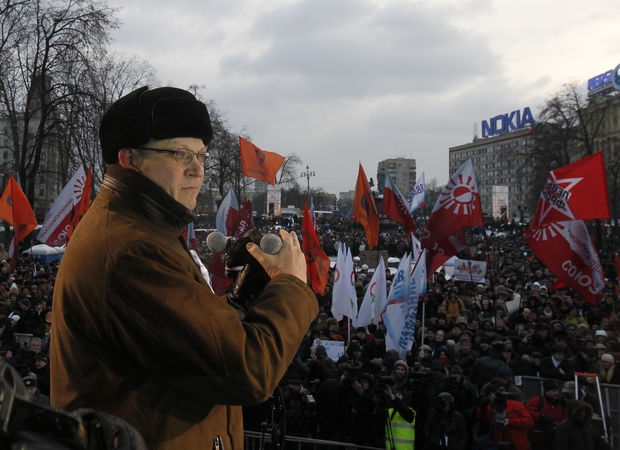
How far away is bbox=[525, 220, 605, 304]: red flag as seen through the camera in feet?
32.7

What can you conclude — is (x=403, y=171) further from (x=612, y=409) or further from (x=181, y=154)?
(x=181, y=154)

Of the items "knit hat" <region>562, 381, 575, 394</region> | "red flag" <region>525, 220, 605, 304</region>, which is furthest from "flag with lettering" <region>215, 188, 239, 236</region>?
"knit hat" <region>562, 381, 575, 394</region>

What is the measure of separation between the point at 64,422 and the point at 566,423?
6.27 meters

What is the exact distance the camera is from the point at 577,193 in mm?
9867

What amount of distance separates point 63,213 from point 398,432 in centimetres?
971

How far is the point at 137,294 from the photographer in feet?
4.18

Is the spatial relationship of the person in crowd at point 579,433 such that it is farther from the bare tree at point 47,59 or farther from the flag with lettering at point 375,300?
the bare tree at point 47,59

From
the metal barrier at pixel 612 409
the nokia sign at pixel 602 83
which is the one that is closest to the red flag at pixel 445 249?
the metal barrier at pixel 612 409

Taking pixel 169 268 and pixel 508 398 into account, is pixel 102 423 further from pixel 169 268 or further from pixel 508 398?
pixel 508 398

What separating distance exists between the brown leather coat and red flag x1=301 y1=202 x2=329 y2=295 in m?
11.1

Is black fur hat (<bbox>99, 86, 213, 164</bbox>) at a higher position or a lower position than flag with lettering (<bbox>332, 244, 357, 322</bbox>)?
higher

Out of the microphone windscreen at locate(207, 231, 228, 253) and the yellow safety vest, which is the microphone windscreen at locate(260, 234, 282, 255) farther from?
the yellow safety vest

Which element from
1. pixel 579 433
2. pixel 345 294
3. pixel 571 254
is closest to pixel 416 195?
pixel 345 294

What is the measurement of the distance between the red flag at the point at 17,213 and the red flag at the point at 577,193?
11.1 metres
